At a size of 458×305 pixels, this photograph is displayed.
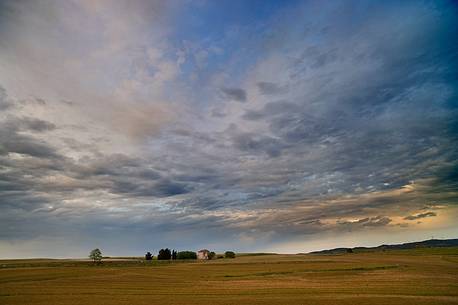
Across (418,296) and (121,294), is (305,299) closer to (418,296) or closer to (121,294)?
(418,296)

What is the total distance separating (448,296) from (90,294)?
3883cm

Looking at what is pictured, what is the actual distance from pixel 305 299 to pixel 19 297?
30908 mm

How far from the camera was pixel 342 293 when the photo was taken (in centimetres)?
4125

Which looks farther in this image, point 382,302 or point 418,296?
point 418,296

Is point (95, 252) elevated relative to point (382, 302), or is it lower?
elevated

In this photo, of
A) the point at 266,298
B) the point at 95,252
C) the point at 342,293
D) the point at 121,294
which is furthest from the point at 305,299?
the point at 95,252

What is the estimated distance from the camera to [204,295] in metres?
41.6

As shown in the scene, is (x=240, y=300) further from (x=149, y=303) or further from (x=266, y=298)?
(x=149, y=303)

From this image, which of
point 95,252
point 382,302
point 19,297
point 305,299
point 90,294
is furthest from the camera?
point 95,252

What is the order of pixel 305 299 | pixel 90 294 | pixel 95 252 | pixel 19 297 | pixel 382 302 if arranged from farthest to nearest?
1. pixel 95 252
2. pixel 90 294
3. pixel 19 297
4. pixel 305 299
5. pixel 382 302

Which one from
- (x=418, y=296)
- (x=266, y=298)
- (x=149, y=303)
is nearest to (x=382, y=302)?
(x=418, y=296)

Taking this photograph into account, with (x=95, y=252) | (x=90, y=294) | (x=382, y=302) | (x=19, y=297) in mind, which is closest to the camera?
(x=382, y=302)

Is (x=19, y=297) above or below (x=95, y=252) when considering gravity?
below

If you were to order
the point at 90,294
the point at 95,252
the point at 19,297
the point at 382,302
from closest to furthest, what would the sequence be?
the point at 382,302
the point at 19,297
the point at 90,294
the point at 95,252
